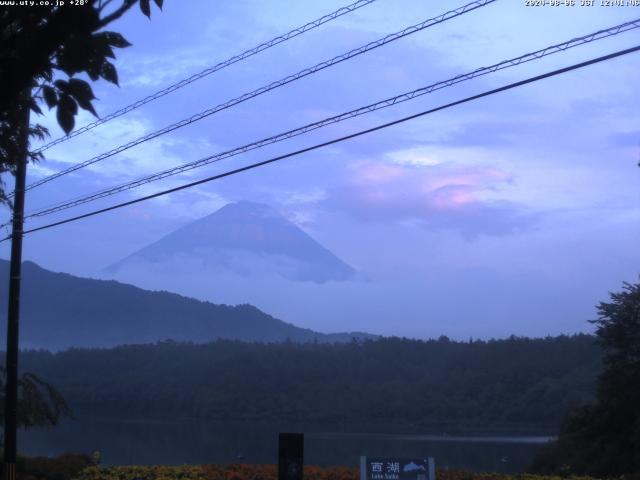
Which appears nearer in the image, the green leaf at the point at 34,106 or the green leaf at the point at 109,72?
the green leaf at the point at 109,72

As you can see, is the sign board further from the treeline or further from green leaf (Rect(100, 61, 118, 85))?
the treeline

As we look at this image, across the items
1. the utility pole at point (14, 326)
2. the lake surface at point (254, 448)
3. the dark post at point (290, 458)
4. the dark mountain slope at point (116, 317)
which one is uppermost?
the dark mountain slope at point (116, 317)

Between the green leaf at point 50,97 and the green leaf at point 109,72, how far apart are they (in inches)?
11.4

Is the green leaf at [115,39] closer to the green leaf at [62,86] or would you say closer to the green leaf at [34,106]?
the green leaf at [62,86]

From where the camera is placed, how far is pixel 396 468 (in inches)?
486

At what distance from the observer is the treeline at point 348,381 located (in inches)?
1919

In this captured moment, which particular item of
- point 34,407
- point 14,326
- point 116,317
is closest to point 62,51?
point 14,326

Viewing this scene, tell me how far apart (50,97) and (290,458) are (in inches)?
300

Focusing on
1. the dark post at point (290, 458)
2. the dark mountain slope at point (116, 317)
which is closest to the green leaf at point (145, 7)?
the dark post at point (290, 458)

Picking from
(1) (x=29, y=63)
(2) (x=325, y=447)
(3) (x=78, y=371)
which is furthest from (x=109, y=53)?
(3) (x=78, y=371)

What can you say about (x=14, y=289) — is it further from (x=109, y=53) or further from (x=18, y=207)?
(x=109, y=53)

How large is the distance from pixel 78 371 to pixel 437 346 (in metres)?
30.0

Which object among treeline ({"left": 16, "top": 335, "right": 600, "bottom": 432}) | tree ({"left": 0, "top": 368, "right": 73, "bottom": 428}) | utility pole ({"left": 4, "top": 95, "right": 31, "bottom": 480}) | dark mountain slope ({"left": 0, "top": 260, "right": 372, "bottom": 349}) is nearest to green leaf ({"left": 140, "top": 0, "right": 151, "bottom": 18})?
utility pole ({"left": 4, "top": 95, "right": 31, "bottom": 480})

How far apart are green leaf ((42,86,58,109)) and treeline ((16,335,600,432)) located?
133 ft
